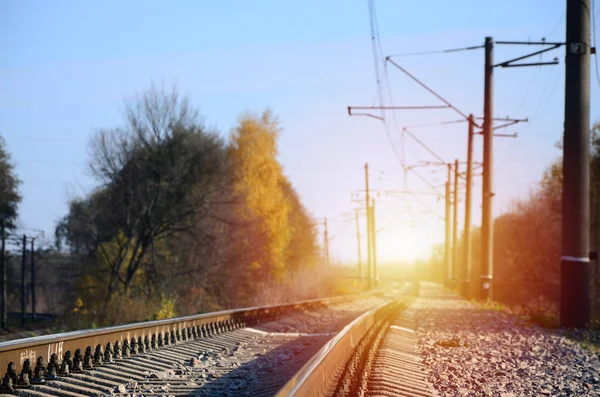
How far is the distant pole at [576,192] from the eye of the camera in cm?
1847

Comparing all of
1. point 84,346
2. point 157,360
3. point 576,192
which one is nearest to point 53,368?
point 84,346

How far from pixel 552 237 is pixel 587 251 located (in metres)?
38.5

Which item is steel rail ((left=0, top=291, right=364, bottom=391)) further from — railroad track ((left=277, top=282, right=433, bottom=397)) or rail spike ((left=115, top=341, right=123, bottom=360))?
railroad track ((left=277, top=282, right=433, bottom=397))

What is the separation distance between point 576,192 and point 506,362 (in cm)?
784

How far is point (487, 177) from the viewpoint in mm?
33469

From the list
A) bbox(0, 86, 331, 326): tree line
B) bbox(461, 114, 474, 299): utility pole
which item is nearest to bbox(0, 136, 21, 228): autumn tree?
bbox(0, 86, 331, 326): tree line

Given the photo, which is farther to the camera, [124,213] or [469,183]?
[469,183]

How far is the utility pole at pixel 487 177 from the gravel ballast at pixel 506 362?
581 inches

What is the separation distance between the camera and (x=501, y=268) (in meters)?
66.4

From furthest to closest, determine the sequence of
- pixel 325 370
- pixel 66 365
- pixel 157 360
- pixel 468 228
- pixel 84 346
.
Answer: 1. pixel 468 228
2. pixel 157 360
3. pixel 84 346
4. pixel 66 365
5. pixel 325 370

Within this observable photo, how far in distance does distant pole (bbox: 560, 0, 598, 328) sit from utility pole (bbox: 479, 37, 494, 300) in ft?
48.0

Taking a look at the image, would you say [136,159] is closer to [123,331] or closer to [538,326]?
[538,326]

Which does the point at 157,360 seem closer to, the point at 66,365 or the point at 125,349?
the point at 125,349

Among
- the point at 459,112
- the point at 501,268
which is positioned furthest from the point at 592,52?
the point at 501,268
